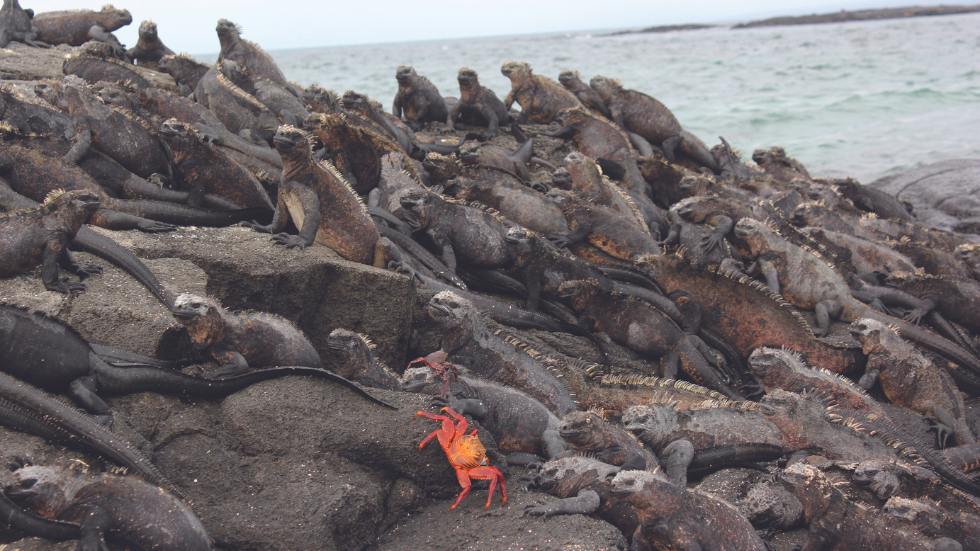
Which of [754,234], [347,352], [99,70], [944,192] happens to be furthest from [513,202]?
[944,192]

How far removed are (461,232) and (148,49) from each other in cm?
627

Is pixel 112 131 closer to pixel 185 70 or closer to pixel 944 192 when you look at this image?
pixel 185 70

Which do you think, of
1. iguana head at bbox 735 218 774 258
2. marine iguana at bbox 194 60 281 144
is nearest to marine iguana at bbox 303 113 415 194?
marine iguana at bbox 194 60 281 144

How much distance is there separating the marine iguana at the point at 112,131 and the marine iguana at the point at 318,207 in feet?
3.91

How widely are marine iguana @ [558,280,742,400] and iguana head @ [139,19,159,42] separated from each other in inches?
279

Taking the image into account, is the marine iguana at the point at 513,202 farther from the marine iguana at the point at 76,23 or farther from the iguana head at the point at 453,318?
the marine iguana at the point at 76,23

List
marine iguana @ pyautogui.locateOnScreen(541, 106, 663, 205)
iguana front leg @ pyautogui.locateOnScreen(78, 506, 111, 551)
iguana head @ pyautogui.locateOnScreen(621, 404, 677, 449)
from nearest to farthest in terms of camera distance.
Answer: iguana front leg @ pyautogui.locateOnScreen(78, 506, 111, 551)
iguana head @ pyautogui.locateOnScreen(621, 404, 677, 449)
marine iguana @ pyautogui.locateOnScreen(541, 106, 663, 205)

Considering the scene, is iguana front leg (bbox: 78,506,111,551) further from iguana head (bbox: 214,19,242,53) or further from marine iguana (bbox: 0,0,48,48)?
marine iguana (bbox: 0,0,48,48)

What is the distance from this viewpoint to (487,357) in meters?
3.96

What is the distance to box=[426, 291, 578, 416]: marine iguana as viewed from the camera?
3859mm

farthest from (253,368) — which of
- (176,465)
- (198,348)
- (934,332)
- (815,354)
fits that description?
(934,332)

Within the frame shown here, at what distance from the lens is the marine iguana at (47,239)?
3416mm

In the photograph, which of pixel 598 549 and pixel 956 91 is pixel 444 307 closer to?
pixel 598 549

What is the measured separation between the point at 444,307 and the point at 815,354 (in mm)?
3408
